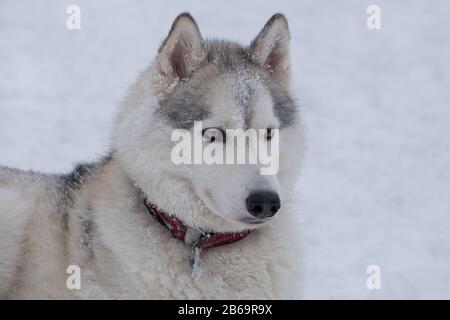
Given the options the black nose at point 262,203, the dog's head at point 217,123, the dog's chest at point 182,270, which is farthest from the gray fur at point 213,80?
the dog's chest at point 182,270

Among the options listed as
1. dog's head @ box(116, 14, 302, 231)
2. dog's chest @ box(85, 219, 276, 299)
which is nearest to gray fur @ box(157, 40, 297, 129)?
dog's head @ box(116, 14, 302, 231)

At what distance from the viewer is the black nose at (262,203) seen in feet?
11.3

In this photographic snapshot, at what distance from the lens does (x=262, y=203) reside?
3.43 metres

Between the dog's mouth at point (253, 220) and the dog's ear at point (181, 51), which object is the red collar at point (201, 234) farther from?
the dog's ear at point (181, 51)

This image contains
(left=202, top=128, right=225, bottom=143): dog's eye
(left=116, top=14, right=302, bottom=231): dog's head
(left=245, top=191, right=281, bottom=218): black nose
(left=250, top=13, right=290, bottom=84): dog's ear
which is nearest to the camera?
(left=245, top=191, right=281, bottom=218): black nose

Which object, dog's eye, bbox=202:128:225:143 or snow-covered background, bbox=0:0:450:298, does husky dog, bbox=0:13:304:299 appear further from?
snow-covered background, bbox=0:0:450:298

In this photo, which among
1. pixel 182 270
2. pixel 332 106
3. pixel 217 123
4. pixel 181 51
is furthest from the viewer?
pixel 332 106

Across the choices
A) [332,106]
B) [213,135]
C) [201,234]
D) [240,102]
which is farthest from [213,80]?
[332,106]

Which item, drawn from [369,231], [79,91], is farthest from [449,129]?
[79,91]

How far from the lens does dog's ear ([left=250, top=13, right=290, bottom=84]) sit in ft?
13.2

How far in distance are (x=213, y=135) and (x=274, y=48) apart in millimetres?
781

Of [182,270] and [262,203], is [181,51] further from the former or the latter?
[182,270]

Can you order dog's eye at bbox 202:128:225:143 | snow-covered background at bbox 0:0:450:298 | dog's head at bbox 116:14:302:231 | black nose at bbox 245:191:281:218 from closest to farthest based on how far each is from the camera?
black nose at bbox 245:191:281:218 < dog's head at bbox 116:14:302:231 < dog's eye at bbox 202:128:225:143 < snow-covered background at bbox 0:0:450:298

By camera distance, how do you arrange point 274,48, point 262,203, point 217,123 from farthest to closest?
point 274,48, point 217,123, point 262,203
